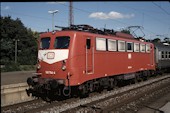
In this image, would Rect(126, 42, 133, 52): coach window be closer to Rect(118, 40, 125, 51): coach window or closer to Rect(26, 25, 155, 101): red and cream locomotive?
Rect(118, 40, 125, 51): coach window

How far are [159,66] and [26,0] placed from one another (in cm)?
2530

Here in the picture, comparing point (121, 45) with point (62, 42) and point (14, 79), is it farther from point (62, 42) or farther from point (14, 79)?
point (14, 79)

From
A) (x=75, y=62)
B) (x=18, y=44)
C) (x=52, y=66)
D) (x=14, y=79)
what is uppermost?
(x=18, y=44)

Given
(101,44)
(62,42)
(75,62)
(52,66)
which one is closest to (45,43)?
(62,42)

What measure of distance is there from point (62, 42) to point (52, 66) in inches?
47.2

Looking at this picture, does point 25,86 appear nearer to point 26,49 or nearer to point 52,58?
point 52,58

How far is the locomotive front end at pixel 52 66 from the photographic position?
12.1 metres

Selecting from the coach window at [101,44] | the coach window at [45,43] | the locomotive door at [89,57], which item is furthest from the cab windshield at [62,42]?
the coach window at [101,44]

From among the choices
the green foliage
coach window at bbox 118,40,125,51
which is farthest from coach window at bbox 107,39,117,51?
the green foliage

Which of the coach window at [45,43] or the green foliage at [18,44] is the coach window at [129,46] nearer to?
the coach window at [45,43]

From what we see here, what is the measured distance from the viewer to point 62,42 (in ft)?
41.9

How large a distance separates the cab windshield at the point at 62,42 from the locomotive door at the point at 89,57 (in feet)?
3.61

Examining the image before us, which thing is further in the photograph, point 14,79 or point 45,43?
point 14,79

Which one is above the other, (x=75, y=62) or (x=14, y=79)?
(x=75, y=62)
